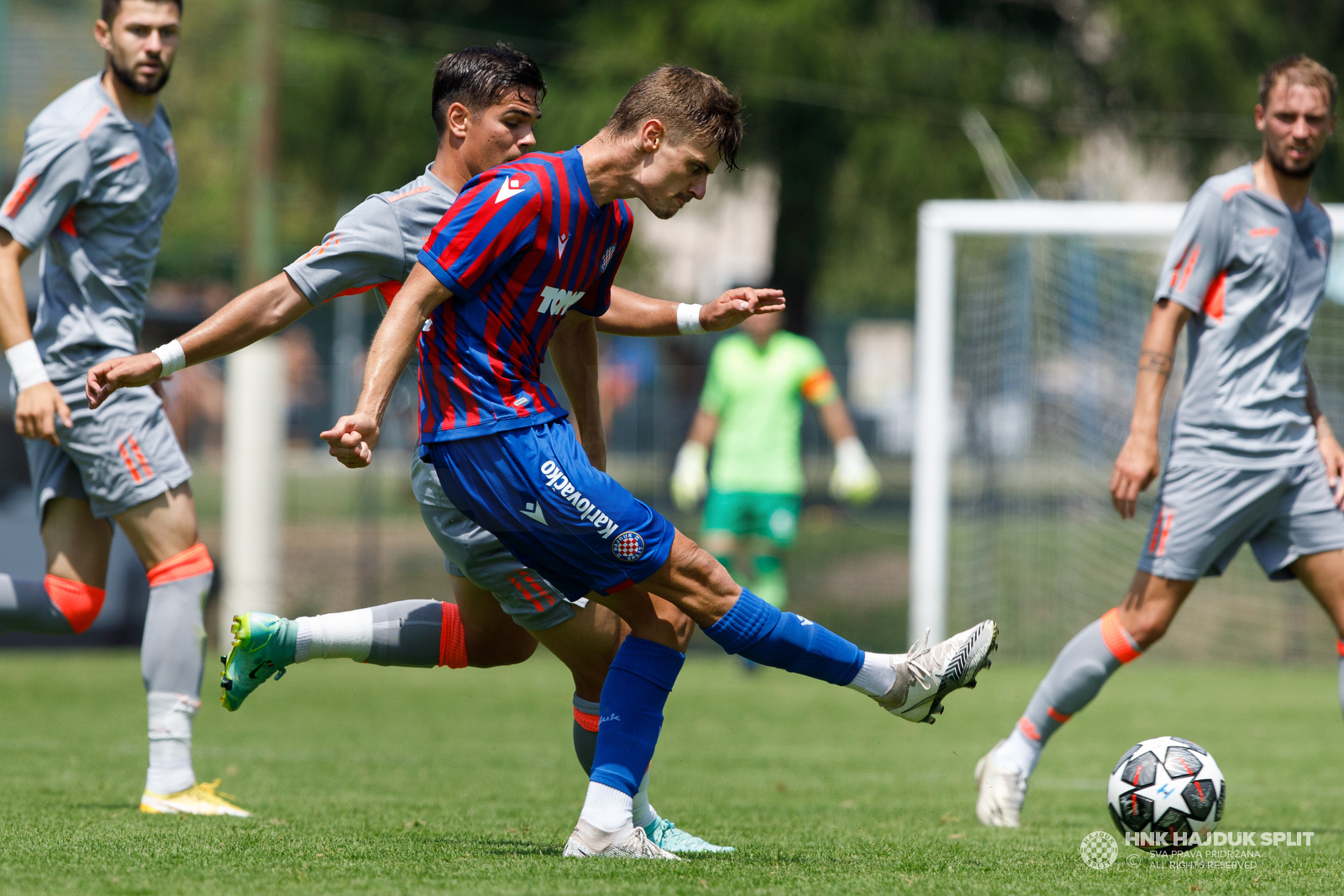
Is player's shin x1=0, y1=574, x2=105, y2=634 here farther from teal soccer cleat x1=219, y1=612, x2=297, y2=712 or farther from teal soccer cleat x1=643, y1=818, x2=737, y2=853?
teal soccer cleat x1=643, y1=818, x2=737, y2=853

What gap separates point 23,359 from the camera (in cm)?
477

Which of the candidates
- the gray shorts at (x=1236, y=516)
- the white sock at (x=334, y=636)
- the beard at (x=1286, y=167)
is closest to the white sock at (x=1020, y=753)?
the gray shorts at (x=1236, y=516)

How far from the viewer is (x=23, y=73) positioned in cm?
1178

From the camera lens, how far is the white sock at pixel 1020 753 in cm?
521

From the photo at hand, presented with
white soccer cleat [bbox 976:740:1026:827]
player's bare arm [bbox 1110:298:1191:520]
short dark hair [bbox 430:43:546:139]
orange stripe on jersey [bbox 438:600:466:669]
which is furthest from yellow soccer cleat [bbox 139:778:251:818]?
player's bare arm [bbox 1110:298:1191:520]

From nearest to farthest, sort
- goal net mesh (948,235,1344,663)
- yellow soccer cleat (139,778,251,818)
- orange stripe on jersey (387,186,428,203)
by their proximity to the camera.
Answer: orange stripe on jersey (387,186,428,203) → yellow soccer cleat (139,778,251,818) → goal net mesh (948,235,1344,663)

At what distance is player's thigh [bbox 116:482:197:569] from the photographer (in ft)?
16.4

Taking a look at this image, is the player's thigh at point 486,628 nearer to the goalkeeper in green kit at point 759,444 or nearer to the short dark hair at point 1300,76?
the short dark hair at point 1300,76

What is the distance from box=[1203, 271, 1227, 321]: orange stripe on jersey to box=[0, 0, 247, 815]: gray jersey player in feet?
10.9

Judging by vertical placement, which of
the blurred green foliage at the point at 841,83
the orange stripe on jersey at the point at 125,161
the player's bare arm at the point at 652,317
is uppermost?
the blurred green foliage at the point at 841,83

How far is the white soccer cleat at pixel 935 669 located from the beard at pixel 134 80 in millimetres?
2946

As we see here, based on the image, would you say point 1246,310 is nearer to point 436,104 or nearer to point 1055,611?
point 436,104

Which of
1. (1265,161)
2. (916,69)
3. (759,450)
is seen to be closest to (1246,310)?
(1265,161)

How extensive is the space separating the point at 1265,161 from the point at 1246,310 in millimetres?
502
